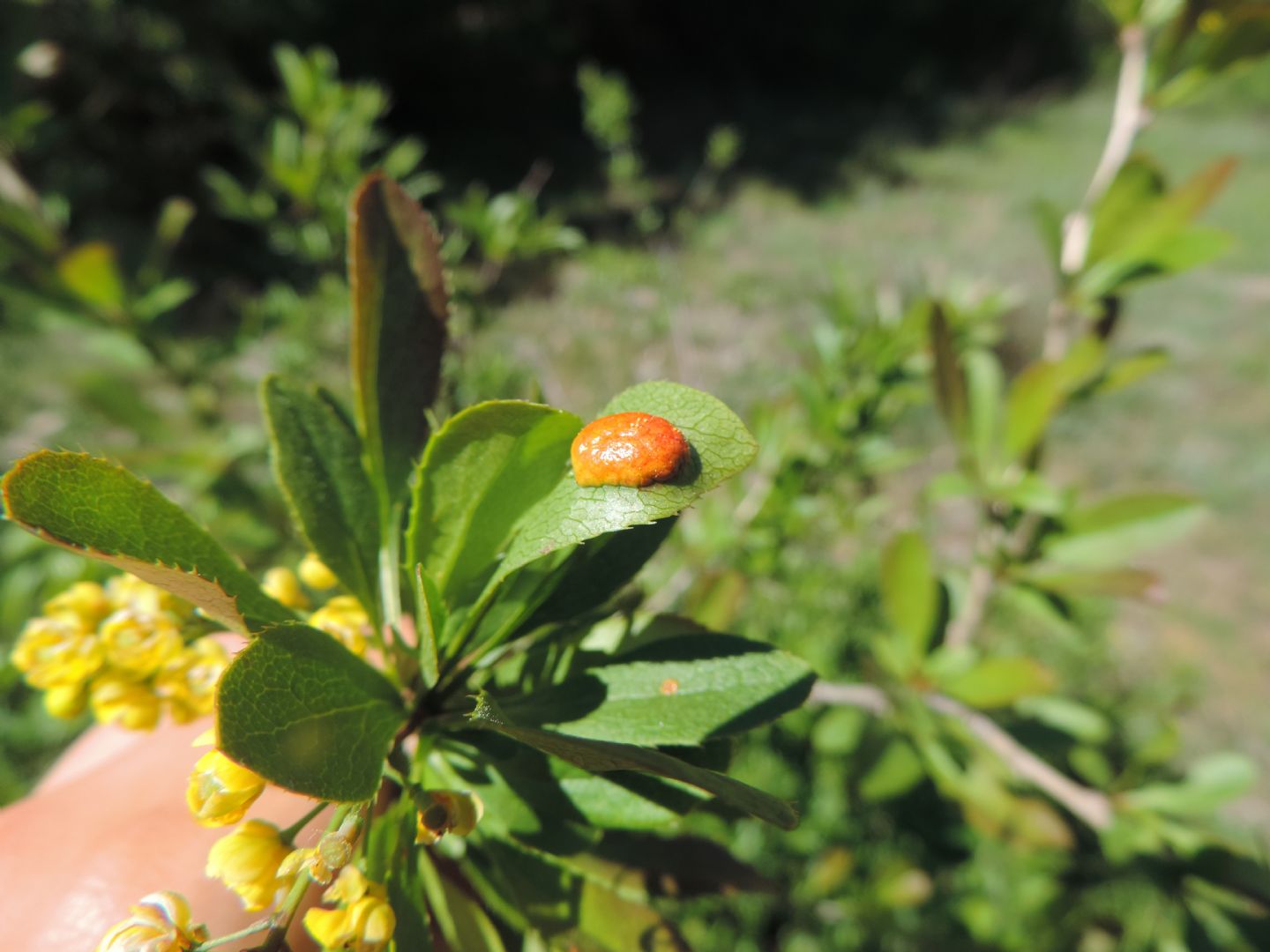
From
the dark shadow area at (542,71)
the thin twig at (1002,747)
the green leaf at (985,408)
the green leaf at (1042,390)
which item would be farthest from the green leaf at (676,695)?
the dark shadow area at (542,71)

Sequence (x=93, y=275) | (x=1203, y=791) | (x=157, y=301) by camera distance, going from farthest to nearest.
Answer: (x=157, y=301)
(x=93, y=275)
(x=1203, y=791)

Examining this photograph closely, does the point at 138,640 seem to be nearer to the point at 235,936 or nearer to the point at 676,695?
the point at 235,936

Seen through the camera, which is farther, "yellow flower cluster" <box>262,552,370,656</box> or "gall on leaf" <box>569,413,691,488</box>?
"yellow flower cluster" <box>262,552,370,656</box>

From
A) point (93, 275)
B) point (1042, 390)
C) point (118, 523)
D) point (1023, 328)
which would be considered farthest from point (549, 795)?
point (1023, 328)

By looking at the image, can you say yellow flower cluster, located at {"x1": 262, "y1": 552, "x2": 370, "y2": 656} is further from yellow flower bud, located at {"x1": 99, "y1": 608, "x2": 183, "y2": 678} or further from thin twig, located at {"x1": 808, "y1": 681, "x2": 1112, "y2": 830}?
thin twig, located at {"x1": 808, "y1": 681, "x2": 1112, "y2": 830}

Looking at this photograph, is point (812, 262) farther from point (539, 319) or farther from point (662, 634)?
point (662, 634)

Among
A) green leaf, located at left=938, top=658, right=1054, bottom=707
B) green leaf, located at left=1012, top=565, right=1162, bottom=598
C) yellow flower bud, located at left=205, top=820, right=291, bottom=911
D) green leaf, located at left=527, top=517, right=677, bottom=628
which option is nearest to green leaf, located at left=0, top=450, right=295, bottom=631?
yellow flower bud, located at left=205, top=820, right=291, bottom=911
